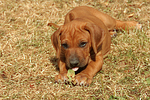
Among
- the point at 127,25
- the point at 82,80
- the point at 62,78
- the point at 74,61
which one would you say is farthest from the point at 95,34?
the point at 127,25

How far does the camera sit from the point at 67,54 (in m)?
4.97

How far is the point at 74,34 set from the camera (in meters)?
4.94

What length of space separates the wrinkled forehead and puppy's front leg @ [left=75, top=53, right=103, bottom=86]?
2.18ft

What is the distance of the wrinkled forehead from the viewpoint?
490 cm

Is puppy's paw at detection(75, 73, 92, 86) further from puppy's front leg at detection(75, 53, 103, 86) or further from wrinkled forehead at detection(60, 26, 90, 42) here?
wrinkled forehead at detection(60, 26, 90, 42)

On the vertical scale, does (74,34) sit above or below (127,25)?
above

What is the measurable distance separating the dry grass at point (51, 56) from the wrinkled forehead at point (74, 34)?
2.98 ft

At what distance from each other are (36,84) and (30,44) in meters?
2.15

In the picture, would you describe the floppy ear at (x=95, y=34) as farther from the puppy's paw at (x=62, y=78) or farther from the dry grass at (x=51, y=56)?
the puppy's paw at (x=62, y=78)

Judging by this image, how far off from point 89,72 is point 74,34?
864 millimetres

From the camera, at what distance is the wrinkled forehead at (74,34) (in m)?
4.90

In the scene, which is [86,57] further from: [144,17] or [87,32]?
[144,17]

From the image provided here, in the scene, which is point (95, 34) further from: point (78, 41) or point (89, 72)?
point (89, 72)

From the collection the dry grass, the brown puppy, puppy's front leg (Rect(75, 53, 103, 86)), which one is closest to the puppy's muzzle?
the brown puppy
